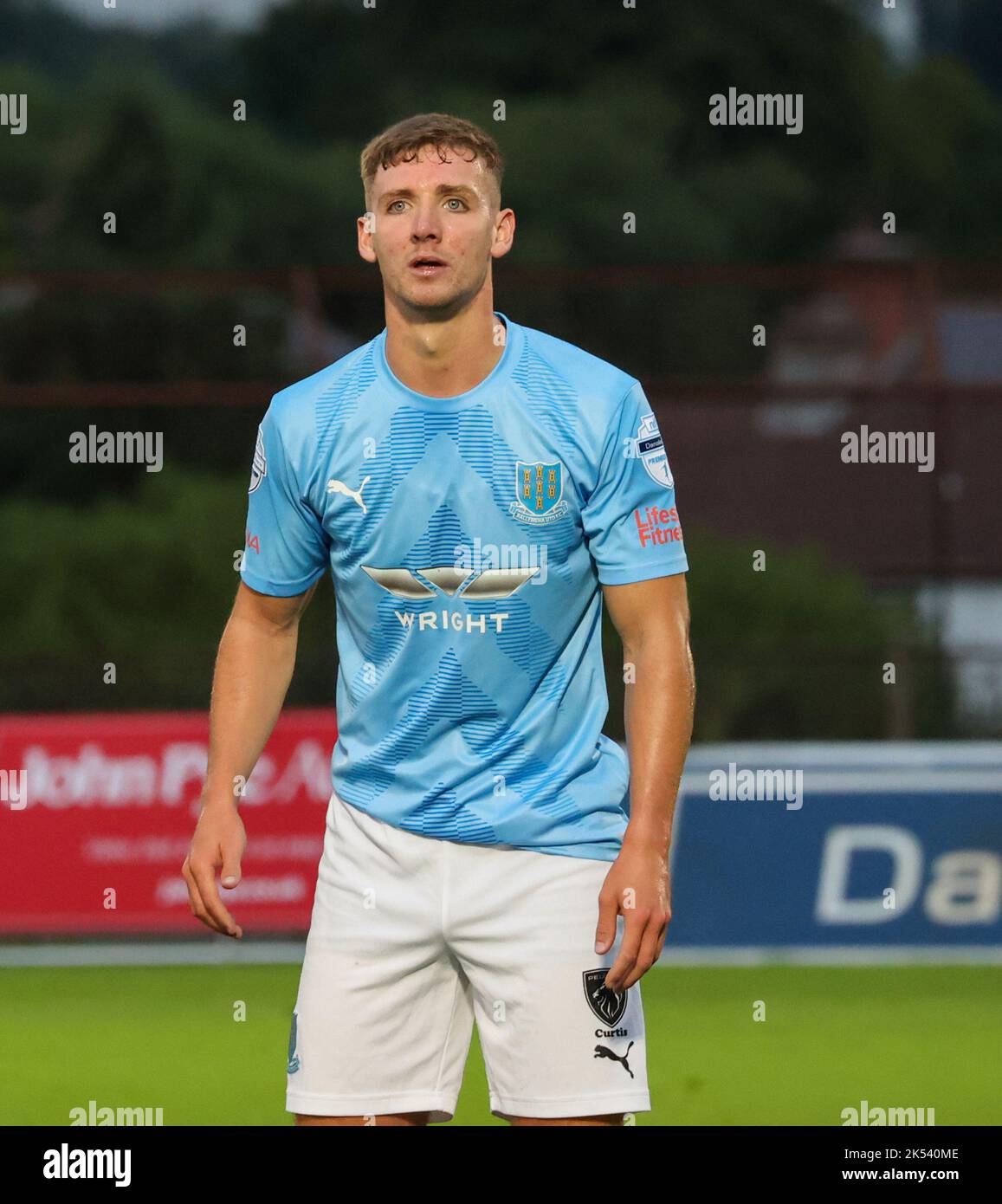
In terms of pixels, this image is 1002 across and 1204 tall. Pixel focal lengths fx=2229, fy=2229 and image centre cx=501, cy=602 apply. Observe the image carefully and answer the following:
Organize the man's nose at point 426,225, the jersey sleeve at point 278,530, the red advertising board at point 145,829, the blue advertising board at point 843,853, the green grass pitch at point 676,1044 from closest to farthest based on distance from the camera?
1. the man's nose at point 426,225
2. the jersey sleeve at point 278,530
3. the green grass pitch at point 676,1044
4. the blue advertising board at point 843,853
5. the red advertising board at point 145,829

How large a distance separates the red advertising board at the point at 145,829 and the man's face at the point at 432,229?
729 centimetres

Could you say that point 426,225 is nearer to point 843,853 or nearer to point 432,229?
point 432,229

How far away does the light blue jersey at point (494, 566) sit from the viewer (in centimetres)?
425

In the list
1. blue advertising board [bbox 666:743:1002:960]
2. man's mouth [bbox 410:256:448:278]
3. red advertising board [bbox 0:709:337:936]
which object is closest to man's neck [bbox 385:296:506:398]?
man's mouth [bbox 410:256:448:278]

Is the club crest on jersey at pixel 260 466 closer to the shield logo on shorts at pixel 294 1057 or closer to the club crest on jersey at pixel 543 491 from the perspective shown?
the club crest on jersey at pixel 543 491

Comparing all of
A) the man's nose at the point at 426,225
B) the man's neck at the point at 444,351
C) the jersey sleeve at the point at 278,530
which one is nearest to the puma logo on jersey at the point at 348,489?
the jersey sleeve at the point at 278,530


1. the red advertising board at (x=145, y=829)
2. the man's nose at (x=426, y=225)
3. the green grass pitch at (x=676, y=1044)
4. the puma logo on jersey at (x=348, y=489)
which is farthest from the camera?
the red advertising board at (x=145, y=829)

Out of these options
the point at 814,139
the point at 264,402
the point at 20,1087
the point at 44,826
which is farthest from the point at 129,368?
the point at 814,139

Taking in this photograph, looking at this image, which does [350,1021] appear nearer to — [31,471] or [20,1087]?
[20,1087]

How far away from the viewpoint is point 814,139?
3994 cm

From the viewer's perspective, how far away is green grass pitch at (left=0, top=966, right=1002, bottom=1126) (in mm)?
7859

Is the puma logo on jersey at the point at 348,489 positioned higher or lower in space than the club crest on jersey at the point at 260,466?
lower

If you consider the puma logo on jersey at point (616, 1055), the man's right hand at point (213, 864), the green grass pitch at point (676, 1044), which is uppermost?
the man's right hand at point (213, 864)
